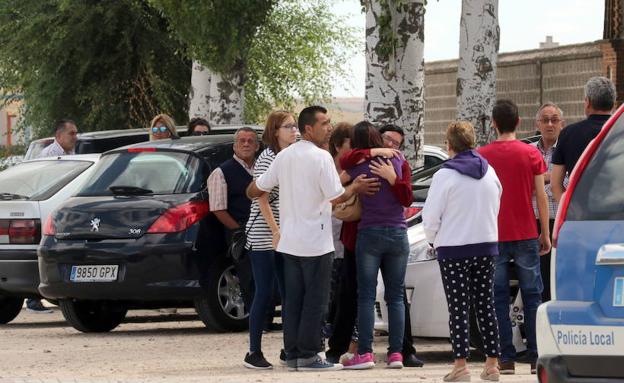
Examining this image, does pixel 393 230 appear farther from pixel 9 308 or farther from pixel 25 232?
pixel 9 308

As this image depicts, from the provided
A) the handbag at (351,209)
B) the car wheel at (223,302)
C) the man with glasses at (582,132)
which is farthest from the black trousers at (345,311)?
the car wheel at (223,302)

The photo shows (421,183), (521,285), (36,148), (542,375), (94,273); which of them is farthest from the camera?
(36,148)

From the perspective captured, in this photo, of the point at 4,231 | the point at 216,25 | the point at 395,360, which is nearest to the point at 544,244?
the point at 395,360

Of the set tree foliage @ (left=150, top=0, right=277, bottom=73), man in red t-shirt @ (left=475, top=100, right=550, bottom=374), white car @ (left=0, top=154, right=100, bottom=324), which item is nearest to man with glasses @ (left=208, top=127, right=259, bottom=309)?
white car @ (left=0, top=154, right=100, bottom=324)

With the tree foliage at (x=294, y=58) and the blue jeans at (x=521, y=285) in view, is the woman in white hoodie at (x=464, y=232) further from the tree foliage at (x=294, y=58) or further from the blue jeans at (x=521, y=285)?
A: the tree foliage at (x=294, y=58)

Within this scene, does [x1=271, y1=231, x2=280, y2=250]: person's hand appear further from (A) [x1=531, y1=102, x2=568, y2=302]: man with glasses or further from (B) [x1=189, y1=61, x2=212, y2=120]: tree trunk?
(B) [x1=189, y1=61, x2=212, y2=120]: tree trunk

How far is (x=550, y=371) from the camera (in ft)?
26.3

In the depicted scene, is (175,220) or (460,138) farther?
(175,220)

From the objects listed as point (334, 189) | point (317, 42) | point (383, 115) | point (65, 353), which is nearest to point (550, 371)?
point (334, 189)

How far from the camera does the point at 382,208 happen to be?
12.3 metres

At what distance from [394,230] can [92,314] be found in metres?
4.99

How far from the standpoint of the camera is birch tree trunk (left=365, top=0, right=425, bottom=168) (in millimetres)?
17500

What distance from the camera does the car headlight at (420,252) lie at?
13125 mm

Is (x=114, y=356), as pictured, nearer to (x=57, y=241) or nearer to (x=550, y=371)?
(x=57, y=241)
